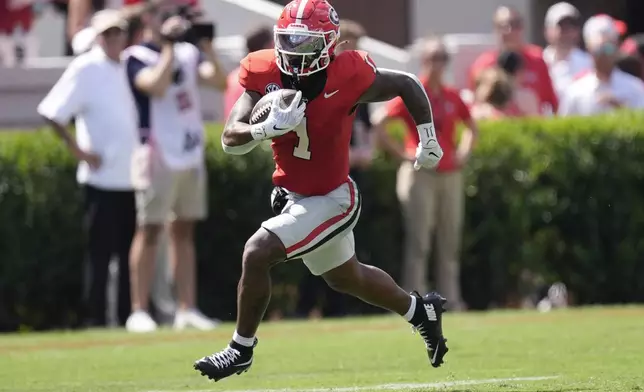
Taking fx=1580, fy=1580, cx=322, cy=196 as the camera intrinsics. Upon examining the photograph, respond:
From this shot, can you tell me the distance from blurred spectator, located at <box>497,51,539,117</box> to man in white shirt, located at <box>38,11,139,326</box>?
3.78 m

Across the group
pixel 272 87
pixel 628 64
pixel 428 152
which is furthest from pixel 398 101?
pixel 272 87

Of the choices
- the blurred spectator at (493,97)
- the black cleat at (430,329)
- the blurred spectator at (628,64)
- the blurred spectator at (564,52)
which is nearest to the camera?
the black cleat at (430,329)

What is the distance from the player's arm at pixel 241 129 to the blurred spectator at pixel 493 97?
651cm

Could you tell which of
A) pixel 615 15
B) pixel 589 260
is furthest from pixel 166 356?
pixel 615 15

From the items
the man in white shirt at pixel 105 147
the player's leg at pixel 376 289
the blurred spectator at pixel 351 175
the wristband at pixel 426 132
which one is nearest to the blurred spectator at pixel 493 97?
the blurred spectator at pixel 351 175

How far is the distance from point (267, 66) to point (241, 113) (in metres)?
0.29

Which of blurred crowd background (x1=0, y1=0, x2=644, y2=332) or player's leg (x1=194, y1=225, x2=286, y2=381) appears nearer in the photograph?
player's leg (x1=194, y1=225, x2=286, y2=381)

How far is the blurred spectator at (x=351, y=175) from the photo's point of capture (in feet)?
45.3

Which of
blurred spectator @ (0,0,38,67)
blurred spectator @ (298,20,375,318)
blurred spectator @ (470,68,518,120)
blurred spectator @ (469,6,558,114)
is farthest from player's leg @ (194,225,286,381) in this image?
blurred spectator @ (0,0,38,67)

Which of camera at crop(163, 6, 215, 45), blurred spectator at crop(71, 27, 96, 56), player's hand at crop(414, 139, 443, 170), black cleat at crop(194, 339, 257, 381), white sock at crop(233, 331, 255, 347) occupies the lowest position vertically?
black cleat at crop(194, 339, 257, 381)

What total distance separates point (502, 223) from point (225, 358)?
675 centimetres

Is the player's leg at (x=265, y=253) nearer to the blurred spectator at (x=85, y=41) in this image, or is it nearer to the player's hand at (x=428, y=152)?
the player's hand at (x=428, y=152)

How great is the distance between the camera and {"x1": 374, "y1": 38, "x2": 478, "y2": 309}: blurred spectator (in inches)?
541

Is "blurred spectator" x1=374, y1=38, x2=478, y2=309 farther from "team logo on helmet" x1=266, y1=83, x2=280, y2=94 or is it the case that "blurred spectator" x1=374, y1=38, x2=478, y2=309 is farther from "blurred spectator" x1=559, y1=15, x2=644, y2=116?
"team logo on helmet" x1=266, y1=83, x2=280, y2=94
